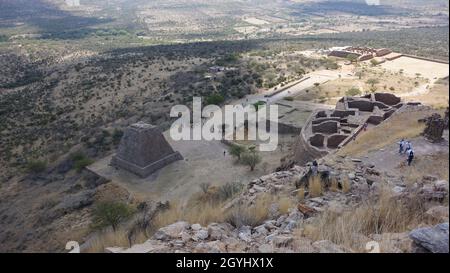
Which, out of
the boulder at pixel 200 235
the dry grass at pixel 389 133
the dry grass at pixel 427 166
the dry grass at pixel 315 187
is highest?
the boulder at pixel 200 235

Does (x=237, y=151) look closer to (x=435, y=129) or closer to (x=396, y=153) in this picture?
(x=396, y=153)

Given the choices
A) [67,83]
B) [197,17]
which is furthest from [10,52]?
[197,17]

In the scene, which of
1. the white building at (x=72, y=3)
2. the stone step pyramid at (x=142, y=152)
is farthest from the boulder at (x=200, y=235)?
the white building at (x=72, y=3)

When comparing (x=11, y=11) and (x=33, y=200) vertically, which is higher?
(x=11, y=11)

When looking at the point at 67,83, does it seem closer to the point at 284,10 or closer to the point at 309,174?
the point at 309,174

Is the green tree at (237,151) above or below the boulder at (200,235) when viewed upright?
below

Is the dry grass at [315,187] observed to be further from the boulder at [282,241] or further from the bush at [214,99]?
the bush at [214,99]
